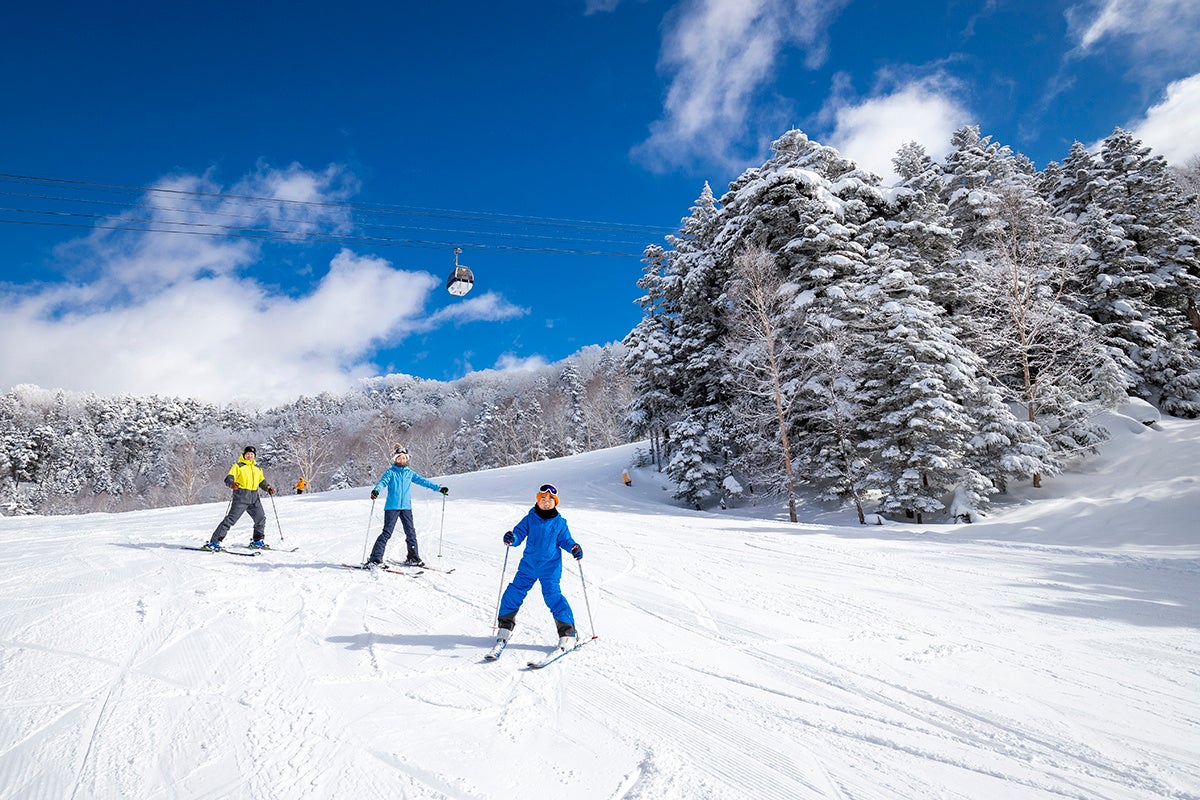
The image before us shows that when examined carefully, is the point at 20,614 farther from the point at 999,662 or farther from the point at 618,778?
the point at 999,662

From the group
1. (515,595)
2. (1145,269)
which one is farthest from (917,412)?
(1145,269)

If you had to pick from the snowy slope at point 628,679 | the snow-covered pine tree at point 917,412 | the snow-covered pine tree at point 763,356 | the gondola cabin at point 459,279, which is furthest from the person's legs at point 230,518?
the snow-covered pine tree at point 917,412

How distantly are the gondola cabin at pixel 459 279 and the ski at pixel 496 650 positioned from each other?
7655 mm

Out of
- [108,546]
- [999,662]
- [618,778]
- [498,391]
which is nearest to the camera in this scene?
[618,778]

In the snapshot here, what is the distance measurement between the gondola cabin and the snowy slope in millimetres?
5363

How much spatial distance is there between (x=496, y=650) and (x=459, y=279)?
7.81 metres

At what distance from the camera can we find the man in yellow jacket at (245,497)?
920cm

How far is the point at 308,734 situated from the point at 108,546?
10.2 metres

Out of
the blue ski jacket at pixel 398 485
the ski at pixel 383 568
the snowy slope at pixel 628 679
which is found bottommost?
the snowy slope at pixel 628 679

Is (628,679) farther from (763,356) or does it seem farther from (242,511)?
(763,356)

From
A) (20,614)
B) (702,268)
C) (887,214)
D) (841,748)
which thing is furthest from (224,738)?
(887,214)

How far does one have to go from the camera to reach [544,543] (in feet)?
15.8

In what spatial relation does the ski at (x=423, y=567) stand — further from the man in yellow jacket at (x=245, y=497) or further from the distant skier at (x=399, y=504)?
the man in yellow jacket at (x=245, y=497)

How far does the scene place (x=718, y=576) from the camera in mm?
7453
